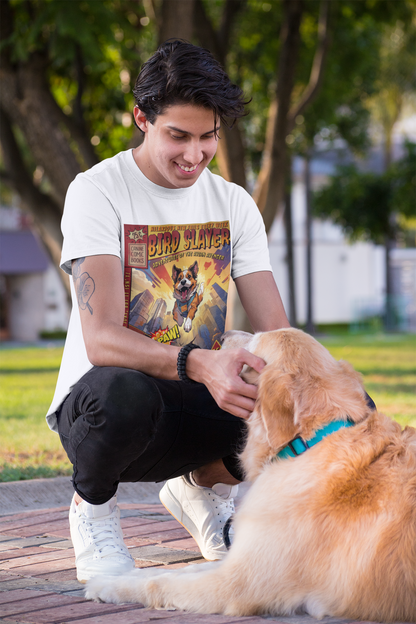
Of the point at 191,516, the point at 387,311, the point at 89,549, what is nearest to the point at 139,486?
the point at 191,516

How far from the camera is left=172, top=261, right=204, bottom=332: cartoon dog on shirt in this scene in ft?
10.2

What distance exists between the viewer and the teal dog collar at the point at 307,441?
2387 millimetres

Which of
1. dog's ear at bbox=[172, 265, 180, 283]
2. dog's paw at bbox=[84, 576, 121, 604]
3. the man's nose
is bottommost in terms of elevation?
dog's paw at bbox=[84, 576, 121, 604]

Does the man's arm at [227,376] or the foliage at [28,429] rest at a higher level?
the man's arm at [227,376]

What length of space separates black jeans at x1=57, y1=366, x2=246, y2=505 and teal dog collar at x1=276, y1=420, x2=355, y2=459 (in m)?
0.47

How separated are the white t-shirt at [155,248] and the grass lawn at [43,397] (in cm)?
186

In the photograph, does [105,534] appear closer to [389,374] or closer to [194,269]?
[194,269]

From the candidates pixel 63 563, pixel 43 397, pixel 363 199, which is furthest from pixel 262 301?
pixel 363 199

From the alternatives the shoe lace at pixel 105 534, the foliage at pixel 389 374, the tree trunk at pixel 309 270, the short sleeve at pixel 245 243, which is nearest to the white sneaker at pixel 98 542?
the shoe lace at pixel 105 534

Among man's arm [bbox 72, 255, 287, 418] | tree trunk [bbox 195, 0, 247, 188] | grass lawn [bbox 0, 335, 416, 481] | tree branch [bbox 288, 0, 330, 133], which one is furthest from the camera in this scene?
tree branch [bbox 288, 0, 330, 133]

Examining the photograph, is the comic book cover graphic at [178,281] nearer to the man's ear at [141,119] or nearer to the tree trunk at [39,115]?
the man's ear at [141,119]

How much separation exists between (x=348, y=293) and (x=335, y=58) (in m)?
31.0

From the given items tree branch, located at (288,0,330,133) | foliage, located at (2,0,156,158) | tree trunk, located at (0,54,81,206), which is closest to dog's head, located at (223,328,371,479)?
Result: foliage, located at (2,0,156,158)

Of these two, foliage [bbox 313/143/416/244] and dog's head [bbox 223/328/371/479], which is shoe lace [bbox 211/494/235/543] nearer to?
dog's head [bbox 223/328/371/479]
